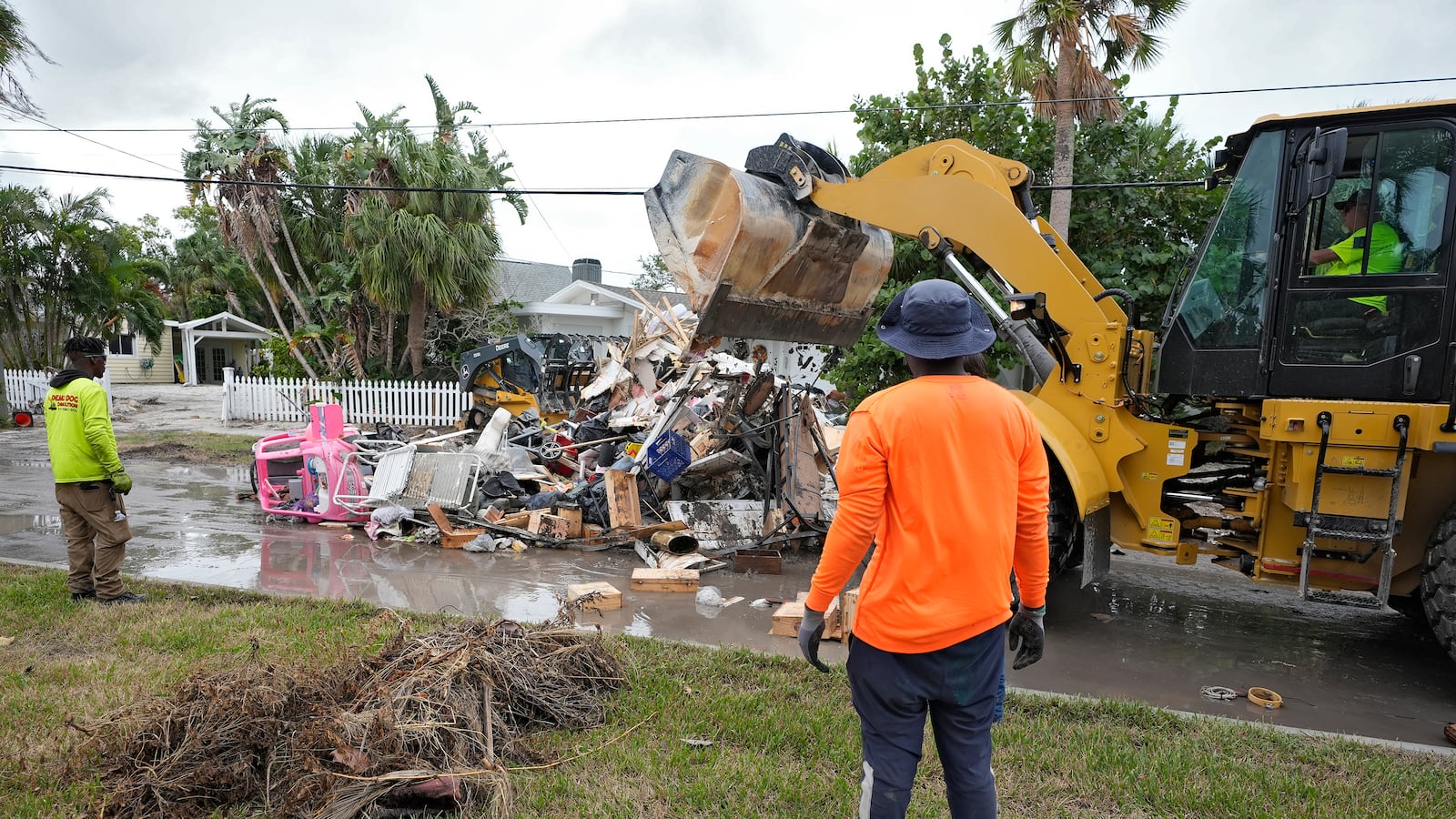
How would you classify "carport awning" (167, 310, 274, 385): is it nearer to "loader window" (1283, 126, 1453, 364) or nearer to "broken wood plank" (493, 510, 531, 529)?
"broken wood plank" (493, 510, 531, 529)

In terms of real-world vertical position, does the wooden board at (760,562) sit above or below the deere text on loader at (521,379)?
below

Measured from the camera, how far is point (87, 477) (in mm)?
5875

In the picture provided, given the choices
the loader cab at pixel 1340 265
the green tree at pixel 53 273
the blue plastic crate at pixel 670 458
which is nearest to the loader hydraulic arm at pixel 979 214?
the loader cab at pixel 1340 265

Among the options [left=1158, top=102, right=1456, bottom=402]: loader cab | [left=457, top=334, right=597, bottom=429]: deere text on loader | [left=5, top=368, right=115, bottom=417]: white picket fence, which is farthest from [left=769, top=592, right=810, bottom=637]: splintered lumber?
[left=5, top=368, right=115, bottom=417]: white picket fence

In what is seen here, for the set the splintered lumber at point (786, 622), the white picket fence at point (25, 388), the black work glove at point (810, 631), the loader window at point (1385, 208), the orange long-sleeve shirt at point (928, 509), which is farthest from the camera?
the white picket fence at point (25, 388)

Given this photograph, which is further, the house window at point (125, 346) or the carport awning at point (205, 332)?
the house window at point (125, 346)

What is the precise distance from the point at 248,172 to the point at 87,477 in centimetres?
1844

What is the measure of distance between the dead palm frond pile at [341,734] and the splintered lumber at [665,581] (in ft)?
8.82

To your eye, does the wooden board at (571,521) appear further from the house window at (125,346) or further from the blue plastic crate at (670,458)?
the house window at (125,346)

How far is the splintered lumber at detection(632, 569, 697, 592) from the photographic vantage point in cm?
680

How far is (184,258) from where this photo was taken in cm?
4325

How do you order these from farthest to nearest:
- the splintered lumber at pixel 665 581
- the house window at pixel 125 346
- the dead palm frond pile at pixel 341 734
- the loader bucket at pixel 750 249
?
the house window at pixel 125 346
the splintered lumber at pixel 665 581
the loader bucket at pixel 750 249
the dead palm frond pile at pixel 341 734

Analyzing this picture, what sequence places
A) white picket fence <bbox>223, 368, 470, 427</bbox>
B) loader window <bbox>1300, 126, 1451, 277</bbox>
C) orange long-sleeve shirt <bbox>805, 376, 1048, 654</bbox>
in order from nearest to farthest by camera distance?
1. orange long-sleeve shirt <bbox>805, 376, 1048, 654</bbox>
2. loader window <bbox>1300, 126, 1451, 277</bbox>
3. white picket fence <bbox>223, 368, 470, 427</bbox>

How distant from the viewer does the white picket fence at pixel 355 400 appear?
1855 cm
